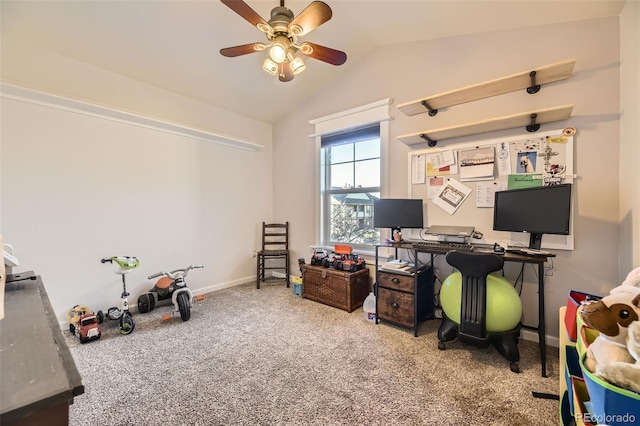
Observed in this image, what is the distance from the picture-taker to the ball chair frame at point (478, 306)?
1.87 m

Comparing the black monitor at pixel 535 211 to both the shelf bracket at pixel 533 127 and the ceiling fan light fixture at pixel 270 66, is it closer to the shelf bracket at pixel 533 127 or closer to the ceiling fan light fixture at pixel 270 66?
the shelf bracket at pixel 533 127

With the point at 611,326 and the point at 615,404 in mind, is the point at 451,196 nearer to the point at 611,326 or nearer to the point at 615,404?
the point at 611,326

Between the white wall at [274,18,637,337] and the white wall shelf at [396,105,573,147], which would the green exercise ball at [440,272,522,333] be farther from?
the white wall shelf at [396,105,573,147]

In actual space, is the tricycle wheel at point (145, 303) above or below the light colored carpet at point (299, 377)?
above

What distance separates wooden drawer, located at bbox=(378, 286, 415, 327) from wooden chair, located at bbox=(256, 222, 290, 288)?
1.76 meters

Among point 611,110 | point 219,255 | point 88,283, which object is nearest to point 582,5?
point 611,110

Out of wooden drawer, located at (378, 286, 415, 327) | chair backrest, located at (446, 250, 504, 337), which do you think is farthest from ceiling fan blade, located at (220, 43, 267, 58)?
wooden drawer, located at (378, 286, 415, 327)

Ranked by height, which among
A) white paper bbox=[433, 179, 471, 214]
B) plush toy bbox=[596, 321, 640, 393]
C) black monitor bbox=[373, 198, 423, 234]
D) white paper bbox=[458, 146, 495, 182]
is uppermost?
white paper bbox=[458, 146, 495, 182]

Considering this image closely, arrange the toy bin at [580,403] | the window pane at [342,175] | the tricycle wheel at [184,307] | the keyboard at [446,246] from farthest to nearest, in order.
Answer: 1. the window pane at [342,175]
2. the tricycle wheel at [184,307]
3. the keyboard at [446,246]
4. the toy bin at [580,403]

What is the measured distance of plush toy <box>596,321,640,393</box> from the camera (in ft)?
2.42

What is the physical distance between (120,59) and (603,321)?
3.97 m

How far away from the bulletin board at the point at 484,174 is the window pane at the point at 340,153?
0.93m

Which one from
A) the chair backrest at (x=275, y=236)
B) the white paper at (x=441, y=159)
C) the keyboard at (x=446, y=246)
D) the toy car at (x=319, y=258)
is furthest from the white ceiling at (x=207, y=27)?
the toy car at (x=319, y=258)

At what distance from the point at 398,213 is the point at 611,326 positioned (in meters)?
2.00
